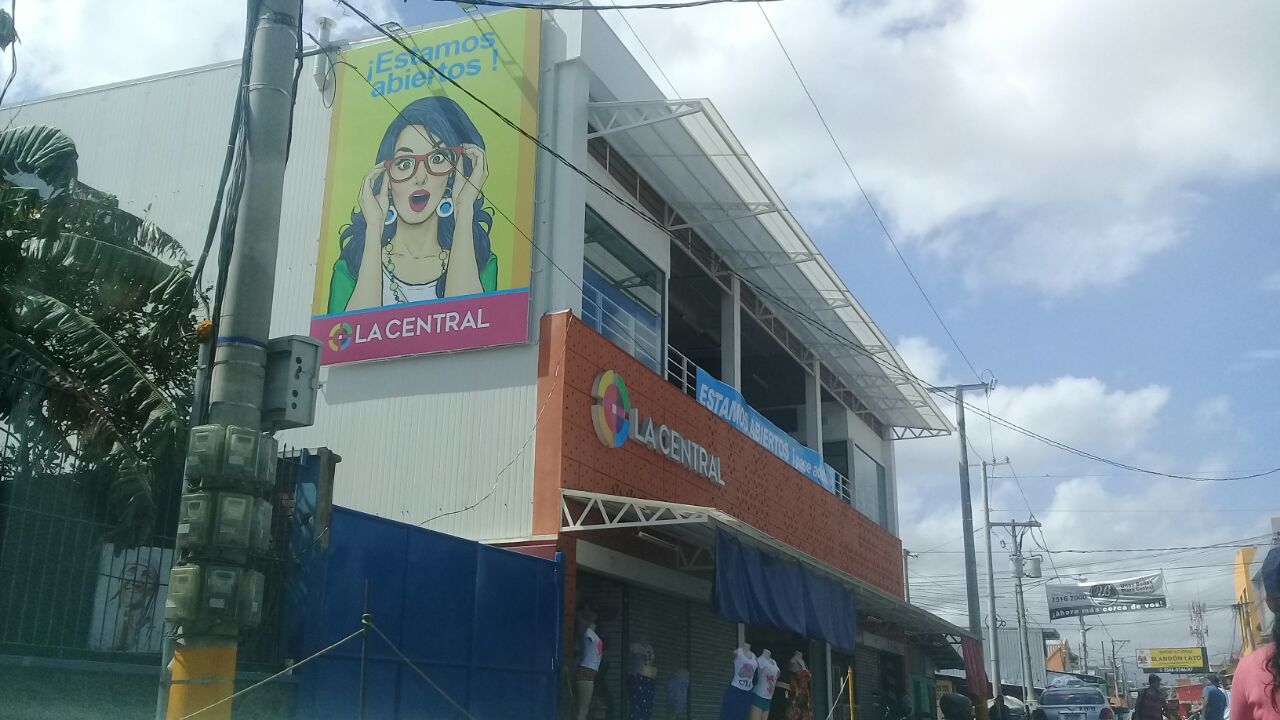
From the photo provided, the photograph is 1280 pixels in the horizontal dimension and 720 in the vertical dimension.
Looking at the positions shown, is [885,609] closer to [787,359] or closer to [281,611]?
[787,359]

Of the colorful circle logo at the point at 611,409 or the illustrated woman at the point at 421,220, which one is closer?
the colorful circle logo at the point at 611,409

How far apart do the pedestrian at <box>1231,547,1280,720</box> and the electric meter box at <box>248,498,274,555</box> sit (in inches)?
188

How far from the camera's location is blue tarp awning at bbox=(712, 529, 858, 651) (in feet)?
48.4

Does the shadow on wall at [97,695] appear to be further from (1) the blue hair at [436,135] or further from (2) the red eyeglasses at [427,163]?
(2) the red eyeglasses at [427,163]

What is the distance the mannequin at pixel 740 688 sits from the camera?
1598 cm

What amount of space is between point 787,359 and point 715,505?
861 cm

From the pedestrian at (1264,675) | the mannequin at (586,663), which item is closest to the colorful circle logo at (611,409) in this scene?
the mannequin at (586,663)

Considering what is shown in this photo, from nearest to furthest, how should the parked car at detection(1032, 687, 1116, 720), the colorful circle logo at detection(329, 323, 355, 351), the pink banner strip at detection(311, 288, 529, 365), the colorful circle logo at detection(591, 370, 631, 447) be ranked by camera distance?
1. the pink banner strip at detection(311, 288, 529, 365)
2. the colorful circle logo at detection(591, 370, 631, 447)
3. the colorful circle logo at detection(329, 323, 355, 351)
4. the parked car at detection(1032, 687, 1116, 720)

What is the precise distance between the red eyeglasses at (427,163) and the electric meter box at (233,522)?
1085 centimetres

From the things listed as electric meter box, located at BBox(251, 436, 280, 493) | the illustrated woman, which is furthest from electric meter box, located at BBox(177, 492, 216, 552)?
the illustrated woman

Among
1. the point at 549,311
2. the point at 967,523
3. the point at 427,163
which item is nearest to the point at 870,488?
the point at 967,523

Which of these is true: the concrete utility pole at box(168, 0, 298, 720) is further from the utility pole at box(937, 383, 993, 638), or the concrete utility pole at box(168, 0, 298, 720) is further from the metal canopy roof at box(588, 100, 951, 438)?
the utility pole at box(937, 383, 993, 638)

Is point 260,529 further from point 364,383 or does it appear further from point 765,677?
point 765,677

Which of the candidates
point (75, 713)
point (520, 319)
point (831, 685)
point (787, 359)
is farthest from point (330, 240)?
point (831, 685)
